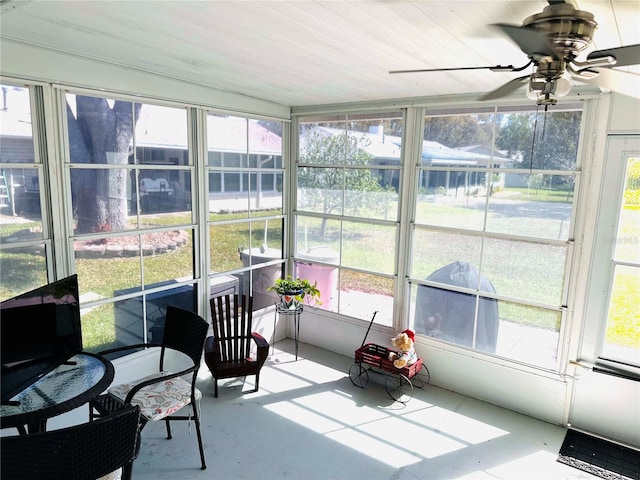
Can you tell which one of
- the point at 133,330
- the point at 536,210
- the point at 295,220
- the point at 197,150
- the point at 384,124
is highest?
the point at 384,124

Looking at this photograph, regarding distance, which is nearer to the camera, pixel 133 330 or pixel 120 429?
pixel 120 429

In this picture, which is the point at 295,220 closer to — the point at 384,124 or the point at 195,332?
the point at 384,124

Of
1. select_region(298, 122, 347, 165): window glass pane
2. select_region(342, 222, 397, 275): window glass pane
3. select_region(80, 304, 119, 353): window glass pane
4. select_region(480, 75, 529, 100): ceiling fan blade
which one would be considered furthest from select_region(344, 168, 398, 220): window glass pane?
select_region(80, 304, 119, 353): window glass pane

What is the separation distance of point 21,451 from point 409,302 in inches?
125

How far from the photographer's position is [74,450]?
1.63m

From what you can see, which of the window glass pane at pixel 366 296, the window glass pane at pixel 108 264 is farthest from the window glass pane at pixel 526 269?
the window glass pane at pixel 108 264

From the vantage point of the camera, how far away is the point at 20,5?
1775 mm

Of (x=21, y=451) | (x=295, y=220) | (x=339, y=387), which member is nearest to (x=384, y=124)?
(x=295, y=220)

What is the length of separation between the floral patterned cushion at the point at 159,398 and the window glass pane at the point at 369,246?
2.16 m

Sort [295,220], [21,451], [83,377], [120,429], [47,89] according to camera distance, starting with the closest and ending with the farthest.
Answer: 1. [21,451]
2. [120,429]
3. [83,377]
4. [47,89]
5. [295,220]

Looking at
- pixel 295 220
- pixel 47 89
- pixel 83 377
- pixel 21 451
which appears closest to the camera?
→ pixel 21 451

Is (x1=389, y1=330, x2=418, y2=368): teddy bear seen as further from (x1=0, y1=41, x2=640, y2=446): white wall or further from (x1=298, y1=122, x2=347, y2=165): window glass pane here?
(x1=298, y1=122, x2=347, y2=165): window glass pane

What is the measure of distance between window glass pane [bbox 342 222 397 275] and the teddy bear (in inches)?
27.8

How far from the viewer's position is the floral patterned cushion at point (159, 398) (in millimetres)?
2473
